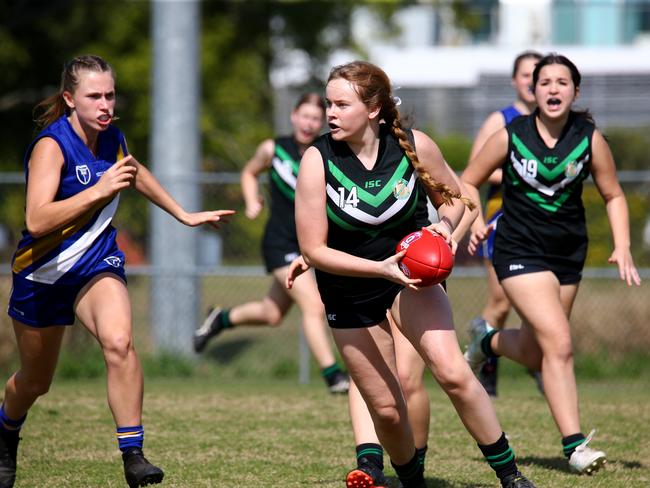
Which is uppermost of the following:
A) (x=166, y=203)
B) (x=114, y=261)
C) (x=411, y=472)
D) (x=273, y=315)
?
(x=166, y=203)

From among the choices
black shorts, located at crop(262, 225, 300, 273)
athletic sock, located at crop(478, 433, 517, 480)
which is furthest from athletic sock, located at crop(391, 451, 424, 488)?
black shorts, located at crop(262, 225, 300, 273)

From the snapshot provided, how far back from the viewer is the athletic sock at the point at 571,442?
5.69 m

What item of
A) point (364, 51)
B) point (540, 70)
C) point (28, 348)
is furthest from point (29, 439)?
point (364, 51)

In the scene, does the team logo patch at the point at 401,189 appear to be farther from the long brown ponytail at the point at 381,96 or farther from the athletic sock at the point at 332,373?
the athletic sock at the point at 332,373

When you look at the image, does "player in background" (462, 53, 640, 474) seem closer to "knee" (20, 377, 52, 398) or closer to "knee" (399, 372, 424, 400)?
"knee" (399, 372, 424, 400)

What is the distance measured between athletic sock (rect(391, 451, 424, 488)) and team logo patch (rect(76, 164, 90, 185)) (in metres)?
1.98

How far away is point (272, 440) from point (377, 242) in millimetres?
2370

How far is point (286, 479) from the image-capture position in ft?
18.3

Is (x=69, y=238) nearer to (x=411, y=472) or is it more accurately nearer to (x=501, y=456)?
(x=411, y=472)

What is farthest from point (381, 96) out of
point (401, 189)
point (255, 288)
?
point (255, 288)

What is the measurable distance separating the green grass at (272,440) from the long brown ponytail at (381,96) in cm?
165

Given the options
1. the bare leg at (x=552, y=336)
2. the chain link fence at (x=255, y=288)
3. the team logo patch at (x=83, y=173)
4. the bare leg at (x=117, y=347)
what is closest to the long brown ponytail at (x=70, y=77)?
the team logo patch at (x=83, y=173)

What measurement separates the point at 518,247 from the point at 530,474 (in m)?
1.23

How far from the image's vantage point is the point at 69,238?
5.18m
